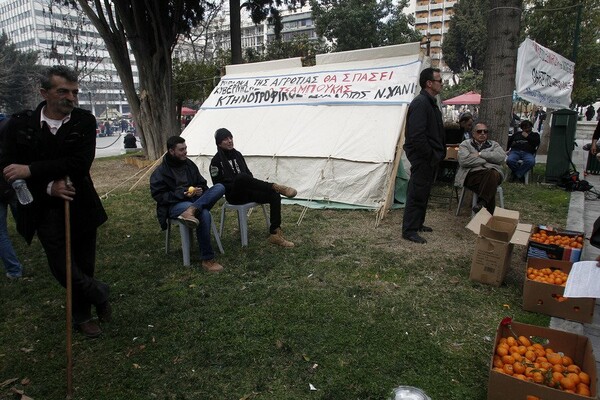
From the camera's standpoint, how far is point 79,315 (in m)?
3.00

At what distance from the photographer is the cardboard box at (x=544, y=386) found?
190 centimetres

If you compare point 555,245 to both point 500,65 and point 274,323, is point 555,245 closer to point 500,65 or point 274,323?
point 274,323

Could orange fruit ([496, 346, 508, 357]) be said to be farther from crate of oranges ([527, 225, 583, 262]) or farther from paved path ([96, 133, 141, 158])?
paved path ([96, 133, 141, 158])

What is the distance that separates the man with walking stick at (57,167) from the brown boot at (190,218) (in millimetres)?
1150

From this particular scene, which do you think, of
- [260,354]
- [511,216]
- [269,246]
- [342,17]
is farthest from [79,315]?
[342,17]

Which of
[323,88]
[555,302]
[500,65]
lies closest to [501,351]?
[555,302]

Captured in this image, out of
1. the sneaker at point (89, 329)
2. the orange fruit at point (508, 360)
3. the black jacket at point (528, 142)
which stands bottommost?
the sneaker at point (89, 329)

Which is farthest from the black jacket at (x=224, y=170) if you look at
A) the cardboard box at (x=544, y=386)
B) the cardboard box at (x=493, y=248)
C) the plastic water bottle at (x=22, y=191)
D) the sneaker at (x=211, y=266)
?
the cardboard box at (x=544, y=386)

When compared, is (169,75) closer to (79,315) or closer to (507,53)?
(507,53)

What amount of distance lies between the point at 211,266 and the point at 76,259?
57.7 inches

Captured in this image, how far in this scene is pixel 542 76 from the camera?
6961mm

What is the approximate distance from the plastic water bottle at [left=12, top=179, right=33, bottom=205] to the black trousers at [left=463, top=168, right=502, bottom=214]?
5020 millimetres

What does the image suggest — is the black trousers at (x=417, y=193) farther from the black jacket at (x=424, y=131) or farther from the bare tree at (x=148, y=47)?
the bare tree at (x=148, y=47)

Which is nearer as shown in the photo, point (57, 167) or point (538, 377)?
point (538, 377)
